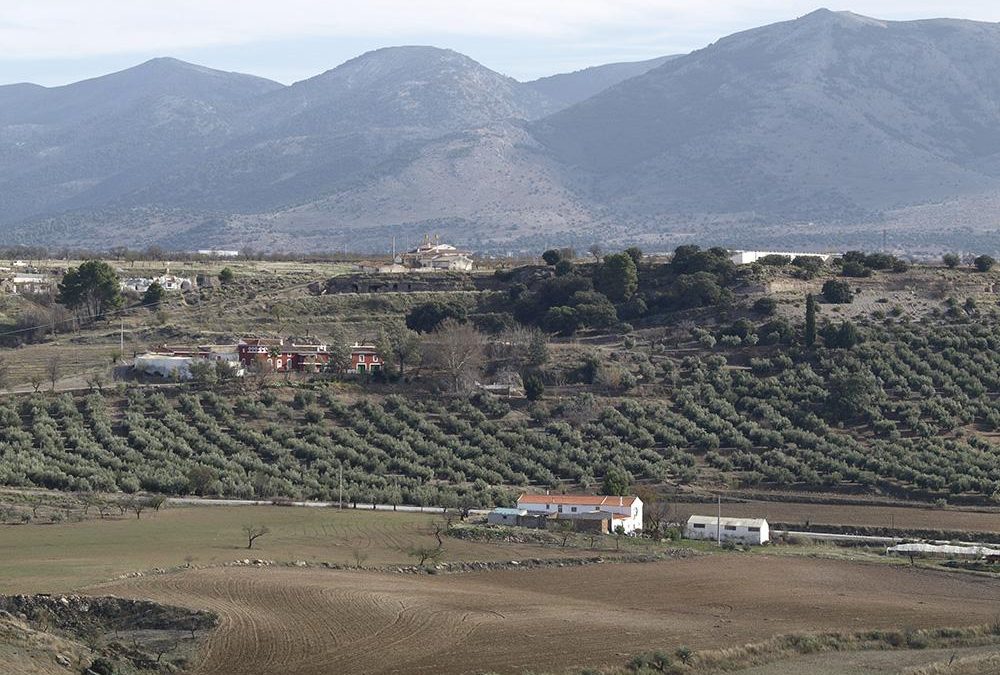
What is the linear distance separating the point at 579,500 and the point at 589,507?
Answer: 823 mm

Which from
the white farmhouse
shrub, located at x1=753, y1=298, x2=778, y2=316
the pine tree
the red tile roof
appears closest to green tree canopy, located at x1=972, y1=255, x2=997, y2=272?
shrub, located at x1=753, y1=298, x2=778, y2=316

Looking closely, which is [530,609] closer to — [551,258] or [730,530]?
[730,530]

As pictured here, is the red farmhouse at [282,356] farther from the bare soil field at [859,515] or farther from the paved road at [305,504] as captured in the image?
the bare soil field at [859,515]

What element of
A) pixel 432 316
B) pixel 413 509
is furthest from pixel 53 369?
pixel 413 509

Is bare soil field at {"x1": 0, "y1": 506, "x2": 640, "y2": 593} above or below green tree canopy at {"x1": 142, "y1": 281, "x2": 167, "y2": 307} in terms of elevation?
below

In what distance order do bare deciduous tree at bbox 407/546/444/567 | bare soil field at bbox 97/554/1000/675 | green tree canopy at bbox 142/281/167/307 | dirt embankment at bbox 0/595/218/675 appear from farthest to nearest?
green tree canopy at bbox 142/281/167/307
bare deciduous tree at bbox 407/546/444/567
bare soil field at bbox 97/554/1000/675
dirt embankment at bbox 0/595/218/675

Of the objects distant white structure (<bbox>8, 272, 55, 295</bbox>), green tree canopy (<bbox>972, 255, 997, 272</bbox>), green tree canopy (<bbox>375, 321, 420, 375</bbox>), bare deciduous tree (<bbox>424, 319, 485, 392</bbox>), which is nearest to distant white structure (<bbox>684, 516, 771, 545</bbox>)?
bare deciduous tree (<bbox>424, 319, 485, 392</bbox>)

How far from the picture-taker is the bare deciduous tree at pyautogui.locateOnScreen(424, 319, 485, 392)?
75500mm

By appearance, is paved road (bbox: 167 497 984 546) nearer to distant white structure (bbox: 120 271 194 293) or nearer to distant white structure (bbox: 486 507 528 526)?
distant white structure (bbox: 486 507 528 526)

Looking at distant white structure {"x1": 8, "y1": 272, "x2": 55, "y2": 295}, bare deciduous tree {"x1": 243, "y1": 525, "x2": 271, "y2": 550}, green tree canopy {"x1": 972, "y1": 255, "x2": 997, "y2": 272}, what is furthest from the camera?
distant white structure {"x1": 8, "y1": 272, "x2": 55, "y2": 295}

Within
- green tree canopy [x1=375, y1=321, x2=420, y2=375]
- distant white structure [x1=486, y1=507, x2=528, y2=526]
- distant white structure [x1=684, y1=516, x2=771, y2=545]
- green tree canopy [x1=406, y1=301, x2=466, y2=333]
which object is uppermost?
green tree canopy [x1=406, y1=301, x2=466, y2=333]

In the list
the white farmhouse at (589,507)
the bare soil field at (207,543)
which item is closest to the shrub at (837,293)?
the white farmhouse at (589,507)

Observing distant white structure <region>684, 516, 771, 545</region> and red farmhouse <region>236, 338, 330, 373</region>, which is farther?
red farmhouse <region>236, 338, 330, 373</region>

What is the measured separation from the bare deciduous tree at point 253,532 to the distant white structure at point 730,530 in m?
14.1
